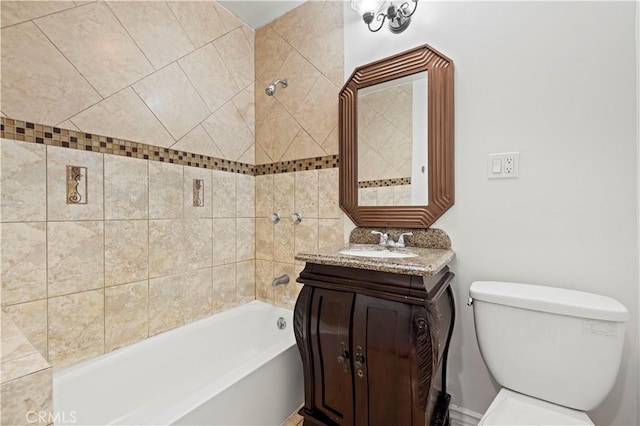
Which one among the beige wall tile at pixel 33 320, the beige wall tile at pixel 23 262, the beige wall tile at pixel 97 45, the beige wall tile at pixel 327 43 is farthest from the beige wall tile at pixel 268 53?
the beige wall tile at pixel 33 320

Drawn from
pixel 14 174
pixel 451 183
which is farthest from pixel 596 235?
pixel 14 174

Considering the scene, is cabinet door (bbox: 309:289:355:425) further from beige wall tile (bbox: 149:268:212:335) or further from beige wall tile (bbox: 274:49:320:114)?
beige wall tile (bbox: 274:49:320:114)

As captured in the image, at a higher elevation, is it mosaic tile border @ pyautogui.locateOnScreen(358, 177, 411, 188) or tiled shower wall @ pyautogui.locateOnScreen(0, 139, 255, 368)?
mosaic tile border @ pyautogui.locateOnScreen(358, 177, 411, 188)

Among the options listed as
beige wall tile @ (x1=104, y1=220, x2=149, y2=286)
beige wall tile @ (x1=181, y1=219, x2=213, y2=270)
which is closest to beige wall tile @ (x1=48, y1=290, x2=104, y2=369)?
beige wall tile @ (x1=104, y1=220, x2=149, y2=286)

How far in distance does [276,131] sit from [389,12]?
3.42 ft

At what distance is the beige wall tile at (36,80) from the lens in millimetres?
1176

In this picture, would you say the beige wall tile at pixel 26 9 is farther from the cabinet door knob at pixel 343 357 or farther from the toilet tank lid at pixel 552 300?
the toilet tank lid at pixel 552 300

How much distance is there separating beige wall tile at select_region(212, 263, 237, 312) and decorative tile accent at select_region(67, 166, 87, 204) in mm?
879

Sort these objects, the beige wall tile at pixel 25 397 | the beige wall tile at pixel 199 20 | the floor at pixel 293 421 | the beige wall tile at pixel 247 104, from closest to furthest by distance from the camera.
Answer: the beige wall tile at pixel 25 397 → the floor at pixel 293 421 → the beige wall tile at pixel 199 20 → the beige wall tile at pixel 247 104

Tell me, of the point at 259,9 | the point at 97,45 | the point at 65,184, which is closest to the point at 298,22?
the point at 259,9

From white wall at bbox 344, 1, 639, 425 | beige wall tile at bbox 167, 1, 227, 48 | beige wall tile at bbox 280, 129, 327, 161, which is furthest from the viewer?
beige wall tile at bbox 280, 129, 327, 161

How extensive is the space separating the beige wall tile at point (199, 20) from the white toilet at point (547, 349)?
2.18m

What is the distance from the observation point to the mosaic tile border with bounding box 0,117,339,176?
121 centimetres

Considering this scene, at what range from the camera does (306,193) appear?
1.98m
